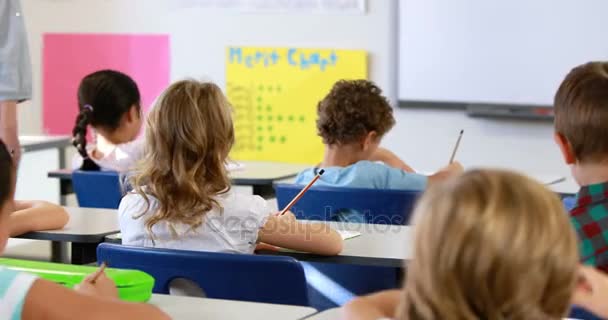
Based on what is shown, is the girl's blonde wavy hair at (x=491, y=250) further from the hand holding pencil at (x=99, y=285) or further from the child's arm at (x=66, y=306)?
the hand holding pencil at (x=99, y=285)

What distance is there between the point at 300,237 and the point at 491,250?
1.38m

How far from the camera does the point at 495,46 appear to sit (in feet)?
16.9

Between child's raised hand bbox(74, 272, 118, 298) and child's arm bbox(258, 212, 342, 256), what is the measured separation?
66 centimetres

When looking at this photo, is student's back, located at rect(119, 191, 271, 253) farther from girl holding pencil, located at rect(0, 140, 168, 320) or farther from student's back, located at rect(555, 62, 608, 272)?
girl holding pencil, located at rect(0, 140, 168, 320)

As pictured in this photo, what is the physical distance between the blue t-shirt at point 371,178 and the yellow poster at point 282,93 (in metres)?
2.11

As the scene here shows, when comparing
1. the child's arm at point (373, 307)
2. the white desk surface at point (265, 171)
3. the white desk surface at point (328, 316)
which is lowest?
the white desk surface at point (265, 171)

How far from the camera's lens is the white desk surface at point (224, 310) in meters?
1.89

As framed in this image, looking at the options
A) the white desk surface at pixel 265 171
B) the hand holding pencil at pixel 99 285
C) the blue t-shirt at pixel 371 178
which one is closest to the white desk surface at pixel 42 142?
the white desk surface at pixel 265 171

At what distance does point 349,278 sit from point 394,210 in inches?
11.2

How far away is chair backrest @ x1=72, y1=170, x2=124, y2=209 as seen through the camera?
3766mm

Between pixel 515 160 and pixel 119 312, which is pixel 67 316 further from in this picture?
pixel 515 160

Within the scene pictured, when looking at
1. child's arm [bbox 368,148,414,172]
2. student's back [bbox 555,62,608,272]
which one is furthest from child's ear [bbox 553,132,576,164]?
child's arm [bbox 368,148,414,172]

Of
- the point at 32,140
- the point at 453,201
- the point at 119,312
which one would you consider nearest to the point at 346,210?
the point at 119,312

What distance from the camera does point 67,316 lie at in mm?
1571
